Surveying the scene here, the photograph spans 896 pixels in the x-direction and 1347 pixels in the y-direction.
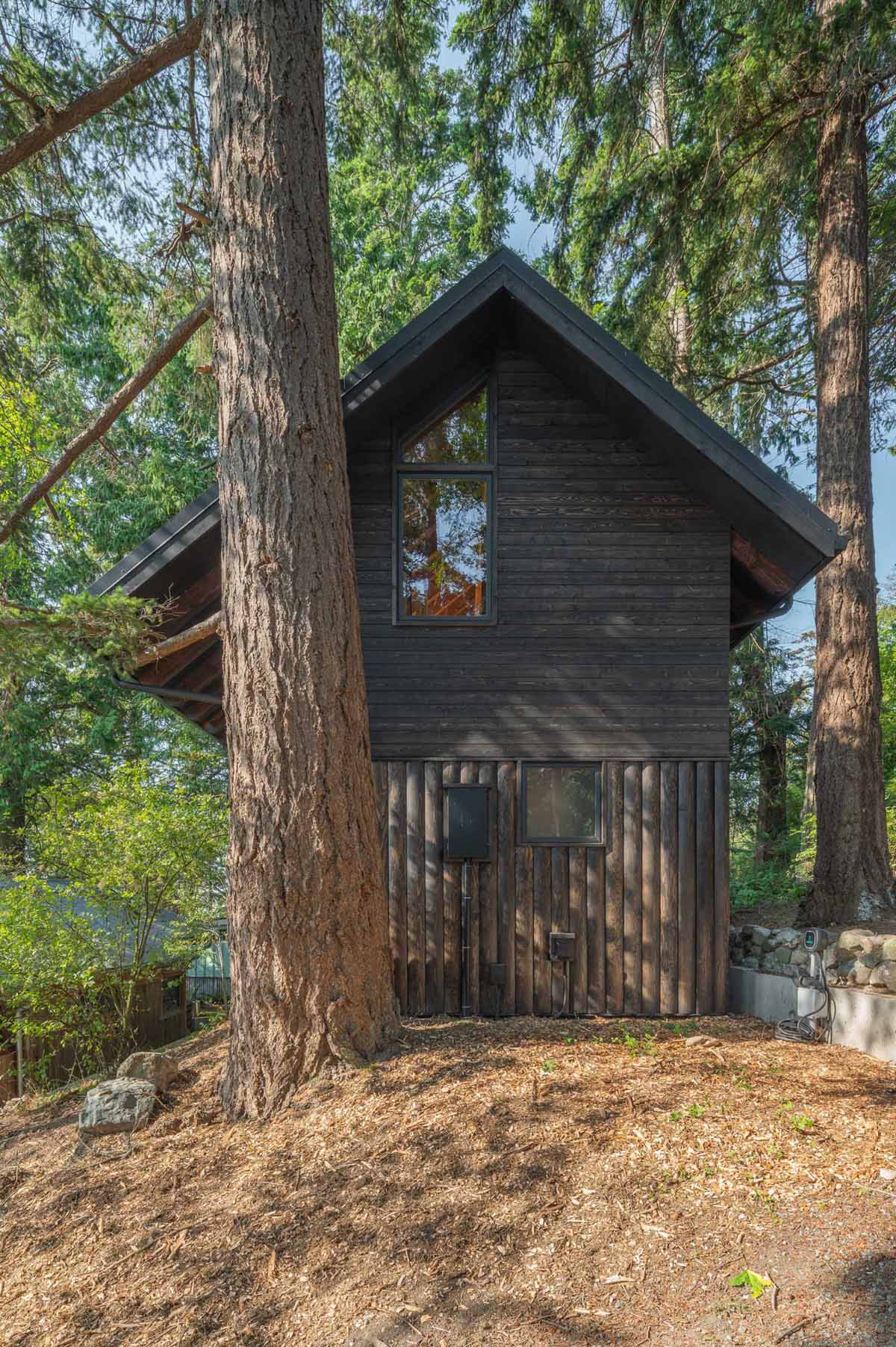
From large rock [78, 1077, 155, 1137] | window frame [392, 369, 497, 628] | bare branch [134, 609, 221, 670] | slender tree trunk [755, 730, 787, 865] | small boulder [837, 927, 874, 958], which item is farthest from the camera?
slender tree trunk [755, 730, 787, 865]

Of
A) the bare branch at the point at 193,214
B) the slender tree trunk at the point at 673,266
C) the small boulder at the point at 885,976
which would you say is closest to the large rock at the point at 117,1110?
the small boulder at the point at 885,976

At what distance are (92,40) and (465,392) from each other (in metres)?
4.40

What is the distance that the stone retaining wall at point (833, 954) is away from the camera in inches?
206

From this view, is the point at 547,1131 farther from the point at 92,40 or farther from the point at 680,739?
the point at 92,40

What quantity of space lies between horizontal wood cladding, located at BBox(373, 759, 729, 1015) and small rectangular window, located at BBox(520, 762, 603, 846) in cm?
10

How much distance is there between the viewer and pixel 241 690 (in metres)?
4.09

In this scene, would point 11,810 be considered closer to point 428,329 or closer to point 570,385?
point 428,329

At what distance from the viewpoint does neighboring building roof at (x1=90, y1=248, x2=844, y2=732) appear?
5.58 metres

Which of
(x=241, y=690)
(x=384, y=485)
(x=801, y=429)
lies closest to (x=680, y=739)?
(x=384, y=485)

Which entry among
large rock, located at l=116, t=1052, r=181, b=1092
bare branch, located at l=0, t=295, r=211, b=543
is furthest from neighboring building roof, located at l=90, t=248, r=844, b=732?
large rock, located at l=116, t=1052, r=181, b=1092

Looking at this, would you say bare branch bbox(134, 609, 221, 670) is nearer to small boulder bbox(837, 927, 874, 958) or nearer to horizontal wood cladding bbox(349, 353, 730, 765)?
horizontal wood cladding bbox(349, 353, 730, 765)

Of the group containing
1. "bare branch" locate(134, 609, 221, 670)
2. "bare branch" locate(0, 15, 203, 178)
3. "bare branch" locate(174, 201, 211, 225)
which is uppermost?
"bare branch" locate(0, 15, 203, 178)

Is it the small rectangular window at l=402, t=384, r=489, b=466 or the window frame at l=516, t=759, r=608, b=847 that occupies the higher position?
the small rectangular window at l=402, t=384, r=489, b=466

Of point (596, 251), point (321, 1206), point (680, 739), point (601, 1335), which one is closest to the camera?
point (601, 1335)
